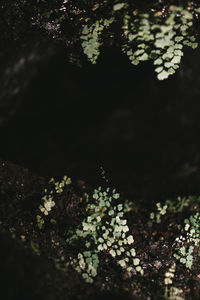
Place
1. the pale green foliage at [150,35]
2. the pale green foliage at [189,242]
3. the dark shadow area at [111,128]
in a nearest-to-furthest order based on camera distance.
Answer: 1. the pale green foliage at [150,35]
2. the dark shadow area at [111,128]
3. the pale green foliage at [189,242]

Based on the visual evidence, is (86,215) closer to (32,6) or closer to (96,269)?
(96,269)

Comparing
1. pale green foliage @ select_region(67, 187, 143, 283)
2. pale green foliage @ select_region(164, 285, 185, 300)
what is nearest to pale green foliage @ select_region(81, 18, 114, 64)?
pale green foliage @ select_region(67, 187, 143, 283)

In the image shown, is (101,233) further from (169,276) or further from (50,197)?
(169,276)

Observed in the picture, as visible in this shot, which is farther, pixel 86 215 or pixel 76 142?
pixel 86 215

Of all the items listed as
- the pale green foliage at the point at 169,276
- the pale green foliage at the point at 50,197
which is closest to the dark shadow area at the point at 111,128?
the pale green foliage at the point at 50,197

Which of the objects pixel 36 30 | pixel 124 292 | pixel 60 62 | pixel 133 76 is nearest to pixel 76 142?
pixel 60 62

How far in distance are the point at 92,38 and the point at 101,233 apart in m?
2.68

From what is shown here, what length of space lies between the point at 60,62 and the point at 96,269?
2836 millimetres

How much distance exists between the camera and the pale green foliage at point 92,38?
2.97 m

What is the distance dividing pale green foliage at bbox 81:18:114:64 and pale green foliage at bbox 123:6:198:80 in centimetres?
37

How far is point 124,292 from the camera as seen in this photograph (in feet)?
9.30

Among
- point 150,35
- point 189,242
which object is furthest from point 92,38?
point 189,242

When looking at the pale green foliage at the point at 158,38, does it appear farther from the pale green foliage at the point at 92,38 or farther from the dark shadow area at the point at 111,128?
the dark shadow area at the point at 111,128

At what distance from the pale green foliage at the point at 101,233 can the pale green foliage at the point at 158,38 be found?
185 centimetres
